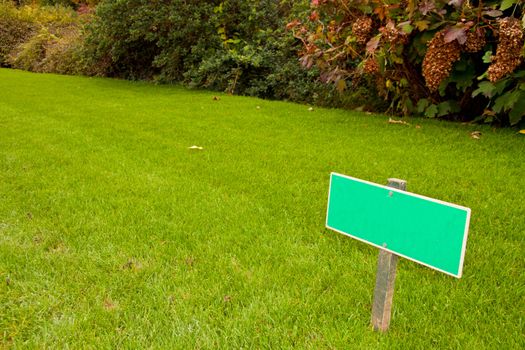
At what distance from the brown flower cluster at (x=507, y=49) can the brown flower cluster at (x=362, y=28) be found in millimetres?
1546

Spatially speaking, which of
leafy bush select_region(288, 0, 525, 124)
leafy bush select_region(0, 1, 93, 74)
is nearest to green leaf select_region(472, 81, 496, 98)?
leafy bush select_region(288, 0, 525, 124)

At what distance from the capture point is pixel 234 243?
2.58 meters

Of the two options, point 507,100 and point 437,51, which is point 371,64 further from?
A: point 507,100

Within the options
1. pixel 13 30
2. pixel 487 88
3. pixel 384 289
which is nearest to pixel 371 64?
pixel 487 88

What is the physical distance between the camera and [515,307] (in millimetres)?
1963

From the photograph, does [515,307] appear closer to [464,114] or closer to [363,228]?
[363,228]

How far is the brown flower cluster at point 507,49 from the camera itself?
4336 mm

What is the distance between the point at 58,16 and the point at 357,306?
20617 millimetres

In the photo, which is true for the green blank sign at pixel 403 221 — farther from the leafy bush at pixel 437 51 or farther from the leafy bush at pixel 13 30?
the leafy bush at pixel 13 30

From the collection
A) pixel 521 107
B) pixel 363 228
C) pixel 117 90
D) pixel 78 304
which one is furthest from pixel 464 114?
pixel 117 90

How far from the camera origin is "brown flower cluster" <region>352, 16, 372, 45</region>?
18.1 ft

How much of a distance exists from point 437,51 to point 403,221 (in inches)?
154

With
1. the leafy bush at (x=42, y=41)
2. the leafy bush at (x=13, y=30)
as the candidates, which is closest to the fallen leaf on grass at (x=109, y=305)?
the leafy bush at (x=42, y=41)

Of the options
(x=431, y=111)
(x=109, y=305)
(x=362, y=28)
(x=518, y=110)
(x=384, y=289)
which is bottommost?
(x=109, y=305)
